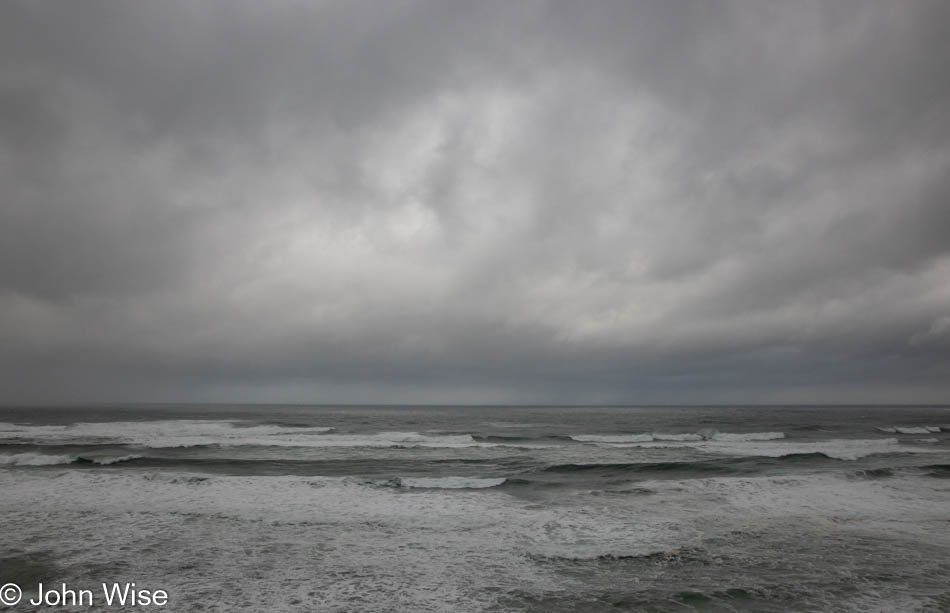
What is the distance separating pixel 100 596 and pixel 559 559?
868 cm

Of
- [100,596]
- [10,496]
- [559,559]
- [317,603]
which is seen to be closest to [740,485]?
[559,559]

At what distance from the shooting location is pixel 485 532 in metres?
13.0

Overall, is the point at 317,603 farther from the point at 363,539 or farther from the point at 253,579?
the point at 363,539

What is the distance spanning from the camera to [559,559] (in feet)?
35.1

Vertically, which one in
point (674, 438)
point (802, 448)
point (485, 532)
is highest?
point (485, 532)

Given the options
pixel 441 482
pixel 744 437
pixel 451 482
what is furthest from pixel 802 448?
Answer: pixel 441 482

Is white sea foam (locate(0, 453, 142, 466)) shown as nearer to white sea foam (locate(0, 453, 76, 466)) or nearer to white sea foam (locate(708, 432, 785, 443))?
white sea foam (locate(0, 453, 76, 466))

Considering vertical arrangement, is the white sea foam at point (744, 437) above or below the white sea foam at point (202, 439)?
below

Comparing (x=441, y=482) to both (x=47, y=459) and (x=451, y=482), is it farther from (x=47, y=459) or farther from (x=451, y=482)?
(x=47, y=459)

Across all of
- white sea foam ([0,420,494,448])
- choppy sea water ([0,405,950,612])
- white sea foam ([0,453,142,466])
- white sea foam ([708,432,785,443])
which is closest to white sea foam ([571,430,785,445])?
white sea foam ([708,432,785,443])

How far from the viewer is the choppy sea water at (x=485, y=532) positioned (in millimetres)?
8734

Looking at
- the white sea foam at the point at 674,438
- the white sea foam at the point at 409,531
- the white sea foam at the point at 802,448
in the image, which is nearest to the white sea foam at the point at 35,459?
the white sea foam at the point at 409,531

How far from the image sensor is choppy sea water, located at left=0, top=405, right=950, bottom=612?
8.73m

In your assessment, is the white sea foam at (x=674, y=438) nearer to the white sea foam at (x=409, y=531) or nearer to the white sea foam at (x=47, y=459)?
the white sea foam at (x=409, y=531)
